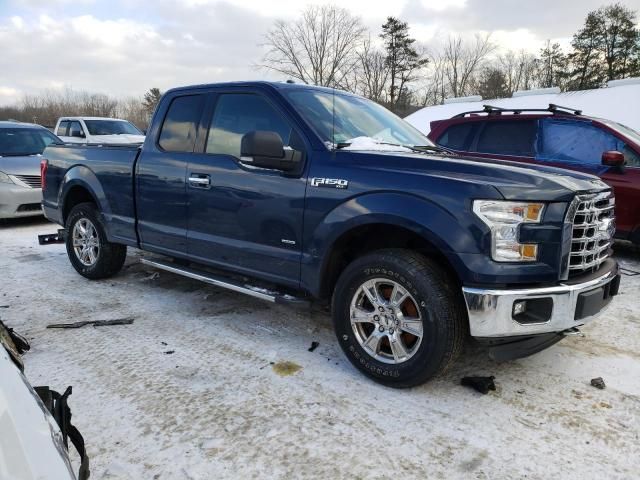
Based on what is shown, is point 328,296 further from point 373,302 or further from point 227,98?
point 227,98

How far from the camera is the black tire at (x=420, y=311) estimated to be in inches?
112

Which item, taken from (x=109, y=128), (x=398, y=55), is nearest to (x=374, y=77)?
(x=398, y=55)

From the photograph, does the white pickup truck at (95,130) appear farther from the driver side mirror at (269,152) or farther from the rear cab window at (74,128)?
the driver side mirror at (269,152)

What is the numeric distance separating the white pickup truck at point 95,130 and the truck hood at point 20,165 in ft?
14.3

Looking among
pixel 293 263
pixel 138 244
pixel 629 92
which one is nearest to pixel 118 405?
pixel 293 263

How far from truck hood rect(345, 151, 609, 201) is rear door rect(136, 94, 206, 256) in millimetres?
1686

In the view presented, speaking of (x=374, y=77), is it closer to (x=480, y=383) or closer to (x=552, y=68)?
(x=552, y=68)

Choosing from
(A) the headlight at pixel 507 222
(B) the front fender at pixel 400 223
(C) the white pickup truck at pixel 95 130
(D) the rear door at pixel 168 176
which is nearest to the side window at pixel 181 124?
(D) the rear door at pixel 168 176

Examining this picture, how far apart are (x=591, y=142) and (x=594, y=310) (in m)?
4.53

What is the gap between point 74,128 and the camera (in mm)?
13617

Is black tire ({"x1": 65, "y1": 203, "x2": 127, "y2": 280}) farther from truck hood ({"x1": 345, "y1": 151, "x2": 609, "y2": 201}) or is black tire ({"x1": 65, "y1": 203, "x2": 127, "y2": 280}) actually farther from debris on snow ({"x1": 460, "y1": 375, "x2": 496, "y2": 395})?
debris on snow ({"x1": 460, "y1": 375, "x2": 496, "y2": 395})

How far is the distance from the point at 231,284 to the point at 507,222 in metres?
2.12

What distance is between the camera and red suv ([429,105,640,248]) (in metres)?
6.18

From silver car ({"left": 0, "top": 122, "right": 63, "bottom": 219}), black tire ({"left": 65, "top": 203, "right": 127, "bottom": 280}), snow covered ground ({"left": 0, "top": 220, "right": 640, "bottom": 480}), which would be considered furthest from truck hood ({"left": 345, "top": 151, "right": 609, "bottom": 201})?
silver car ({"left": 0, "top": 122, "right": 63, "bottom": 219})
